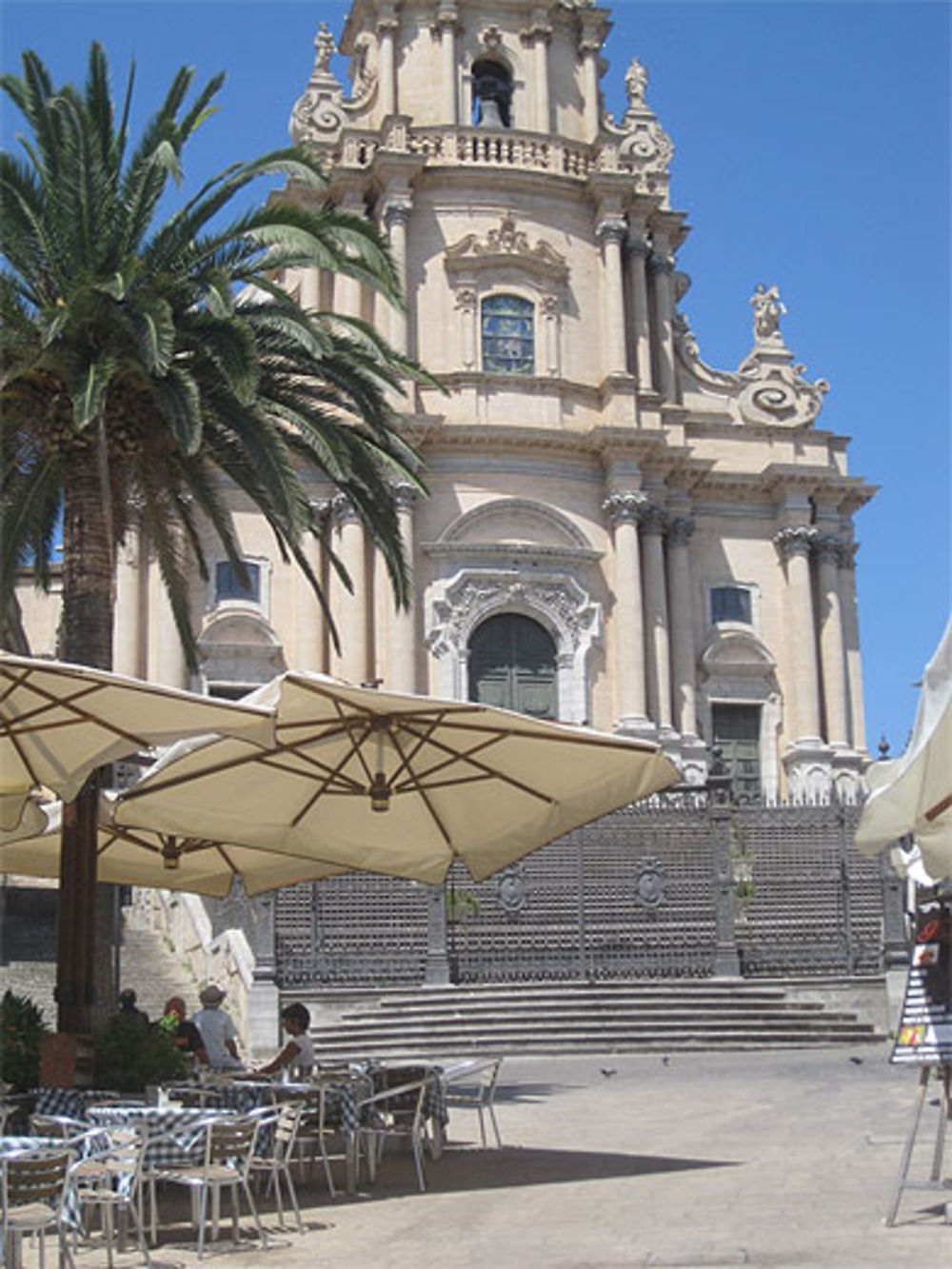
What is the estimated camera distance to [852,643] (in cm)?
4009

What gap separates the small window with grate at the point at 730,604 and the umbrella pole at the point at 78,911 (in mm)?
27199

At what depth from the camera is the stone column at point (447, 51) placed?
40156 mm

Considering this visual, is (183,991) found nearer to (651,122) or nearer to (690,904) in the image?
(690,904)

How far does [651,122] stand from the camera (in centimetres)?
4238

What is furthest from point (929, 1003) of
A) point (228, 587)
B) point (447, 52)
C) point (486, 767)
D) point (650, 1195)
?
point (447, 52)

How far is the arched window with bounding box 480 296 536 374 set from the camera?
3888cm

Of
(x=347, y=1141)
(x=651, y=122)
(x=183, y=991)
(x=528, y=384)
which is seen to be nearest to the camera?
(x=347, y=1141)

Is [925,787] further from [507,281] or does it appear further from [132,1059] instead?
[507,281]

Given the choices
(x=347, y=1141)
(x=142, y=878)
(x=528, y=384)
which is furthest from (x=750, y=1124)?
(x=528, y=384)

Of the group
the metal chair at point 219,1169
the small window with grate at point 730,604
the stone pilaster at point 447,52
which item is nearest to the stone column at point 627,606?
the small window with grate at point 730,604

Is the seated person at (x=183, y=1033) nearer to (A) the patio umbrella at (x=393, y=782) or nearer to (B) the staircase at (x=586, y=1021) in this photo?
(A) the patio umbrella at (x=393, y=782)

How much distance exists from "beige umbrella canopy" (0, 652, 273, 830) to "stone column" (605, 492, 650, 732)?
1016 inches

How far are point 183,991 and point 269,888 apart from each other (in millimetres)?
9107

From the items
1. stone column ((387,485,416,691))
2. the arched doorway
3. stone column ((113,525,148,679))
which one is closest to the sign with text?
stone column ((387,485,416,691))
